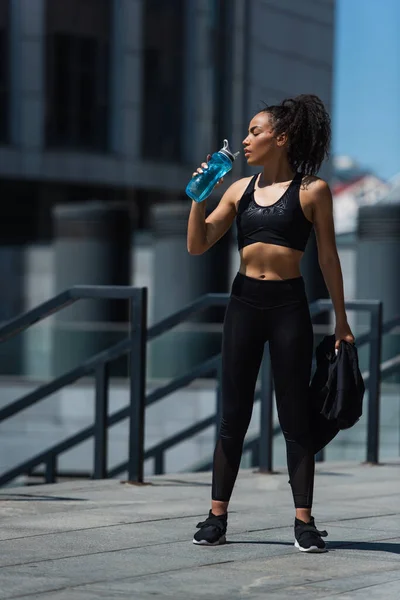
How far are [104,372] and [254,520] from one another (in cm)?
236

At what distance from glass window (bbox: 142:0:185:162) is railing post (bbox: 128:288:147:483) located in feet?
113

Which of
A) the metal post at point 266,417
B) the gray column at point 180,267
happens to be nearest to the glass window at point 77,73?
the gray column at point 180,267

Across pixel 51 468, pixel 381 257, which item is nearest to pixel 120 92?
pixel 381 257

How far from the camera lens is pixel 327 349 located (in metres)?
6.04

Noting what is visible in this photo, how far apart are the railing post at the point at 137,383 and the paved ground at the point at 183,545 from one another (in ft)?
0.56

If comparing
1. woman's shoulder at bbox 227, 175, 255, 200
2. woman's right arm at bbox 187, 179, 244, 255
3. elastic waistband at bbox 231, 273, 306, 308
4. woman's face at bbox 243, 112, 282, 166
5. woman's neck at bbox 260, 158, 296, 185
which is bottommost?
elastic waistband at bbox 231, 273, 306, 308

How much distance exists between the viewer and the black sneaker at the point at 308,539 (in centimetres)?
592

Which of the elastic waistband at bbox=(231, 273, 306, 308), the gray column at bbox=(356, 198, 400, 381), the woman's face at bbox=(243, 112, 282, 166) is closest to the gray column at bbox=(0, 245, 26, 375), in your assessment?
the gray column at bbox=(356, 198, 400, 381)

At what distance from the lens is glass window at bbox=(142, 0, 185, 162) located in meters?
42.0

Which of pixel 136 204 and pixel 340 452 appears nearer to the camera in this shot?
pixel 340 452

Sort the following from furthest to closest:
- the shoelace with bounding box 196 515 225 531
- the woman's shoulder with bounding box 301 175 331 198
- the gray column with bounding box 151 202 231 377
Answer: the gray column with bounding box 151 202 231 377 → the shoelace with bounding box 196 515 225 531 → the woman's shoulder with bounding box 301 175 331 198

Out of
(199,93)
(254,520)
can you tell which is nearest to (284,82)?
(199,93)

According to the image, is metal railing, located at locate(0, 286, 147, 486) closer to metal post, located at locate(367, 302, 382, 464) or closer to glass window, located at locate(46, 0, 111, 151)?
metal post, located at locate(367, 302, 382, 464)

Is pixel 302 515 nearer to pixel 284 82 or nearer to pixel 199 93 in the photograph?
pixel 199 93
